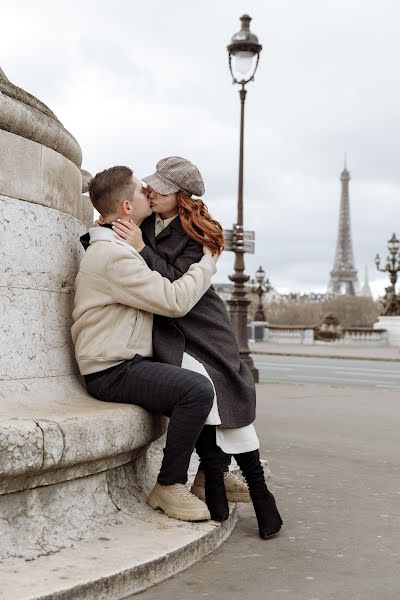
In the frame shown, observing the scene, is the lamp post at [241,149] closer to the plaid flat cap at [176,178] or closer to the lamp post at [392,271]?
the plaid flat cap at [176,178]

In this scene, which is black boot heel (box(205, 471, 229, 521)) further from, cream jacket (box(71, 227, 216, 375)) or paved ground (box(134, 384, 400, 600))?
cream jacket (box(71, 227, 216, 375))

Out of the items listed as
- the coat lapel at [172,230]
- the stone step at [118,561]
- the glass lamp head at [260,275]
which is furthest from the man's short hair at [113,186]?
the glass lamp head at [260,275]

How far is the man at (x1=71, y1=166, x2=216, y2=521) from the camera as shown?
144 inches

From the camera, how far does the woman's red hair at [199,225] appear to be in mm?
4035

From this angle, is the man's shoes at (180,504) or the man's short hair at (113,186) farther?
the man's short hair at (113,186)

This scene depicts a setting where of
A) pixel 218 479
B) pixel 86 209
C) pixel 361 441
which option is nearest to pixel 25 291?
pixel 218 479

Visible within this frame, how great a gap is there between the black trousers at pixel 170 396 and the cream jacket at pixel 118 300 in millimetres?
85

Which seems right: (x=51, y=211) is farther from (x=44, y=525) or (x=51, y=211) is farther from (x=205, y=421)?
(x=44, y=525)

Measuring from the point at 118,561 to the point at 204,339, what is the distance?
1.19 m

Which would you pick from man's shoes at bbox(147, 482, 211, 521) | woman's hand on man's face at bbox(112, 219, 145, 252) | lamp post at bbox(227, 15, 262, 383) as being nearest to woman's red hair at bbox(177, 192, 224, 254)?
woman's hand on man's face at bbox(112, 219, 145, 252)

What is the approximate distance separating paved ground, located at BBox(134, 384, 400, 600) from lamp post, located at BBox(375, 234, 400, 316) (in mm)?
32372

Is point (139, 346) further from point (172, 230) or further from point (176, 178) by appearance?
point (176, 178)

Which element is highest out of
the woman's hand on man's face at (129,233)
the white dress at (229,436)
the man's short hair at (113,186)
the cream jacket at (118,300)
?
the man's short hair at (113,186)

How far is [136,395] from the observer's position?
12.3 ft
